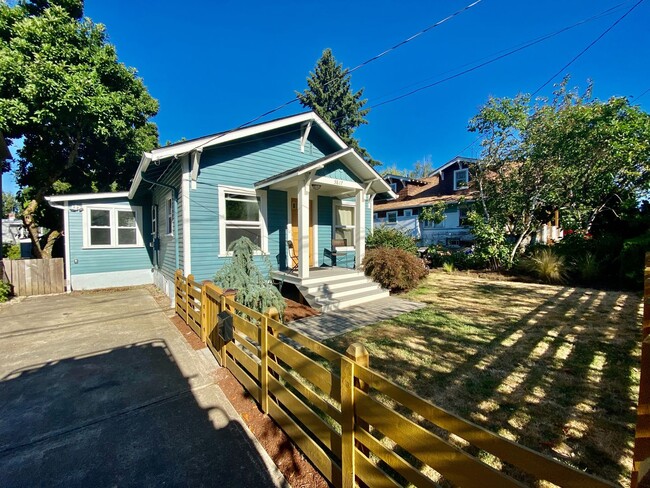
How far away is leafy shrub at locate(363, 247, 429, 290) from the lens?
27.1ft

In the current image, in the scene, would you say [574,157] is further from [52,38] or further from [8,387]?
[52,38]

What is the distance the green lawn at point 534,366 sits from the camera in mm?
2449

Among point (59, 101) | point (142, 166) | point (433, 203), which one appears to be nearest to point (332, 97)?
point (433, 203)

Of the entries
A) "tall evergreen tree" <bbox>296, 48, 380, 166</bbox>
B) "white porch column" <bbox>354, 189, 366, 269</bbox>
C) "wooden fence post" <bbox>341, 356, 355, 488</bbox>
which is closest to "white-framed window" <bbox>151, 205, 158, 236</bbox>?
"white porch column" <bbox>354, 189, 366, 269</bbox>

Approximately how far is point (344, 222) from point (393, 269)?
2.78m

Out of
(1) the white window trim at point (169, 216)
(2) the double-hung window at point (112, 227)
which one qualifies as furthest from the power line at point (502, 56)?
(2) the double-hung window at point (112, 227)

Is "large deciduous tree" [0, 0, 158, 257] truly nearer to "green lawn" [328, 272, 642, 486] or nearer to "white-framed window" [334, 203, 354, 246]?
"white-framed window" [334, 203, 354, 246]

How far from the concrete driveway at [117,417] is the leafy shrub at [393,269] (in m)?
5.42

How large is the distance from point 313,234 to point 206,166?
3.73m

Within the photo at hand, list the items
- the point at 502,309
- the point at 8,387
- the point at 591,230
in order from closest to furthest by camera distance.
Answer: the point at 8,387
the point at 502,309
the point at 591,230

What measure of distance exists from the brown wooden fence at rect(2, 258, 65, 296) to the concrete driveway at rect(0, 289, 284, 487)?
16.7 ft

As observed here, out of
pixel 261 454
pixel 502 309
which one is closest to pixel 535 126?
pixel 502 309

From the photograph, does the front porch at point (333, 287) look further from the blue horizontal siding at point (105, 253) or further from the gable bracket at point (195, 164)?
the blue horizontal siding at point (105, 253)

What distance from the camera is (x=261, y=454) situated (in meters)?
2.37
